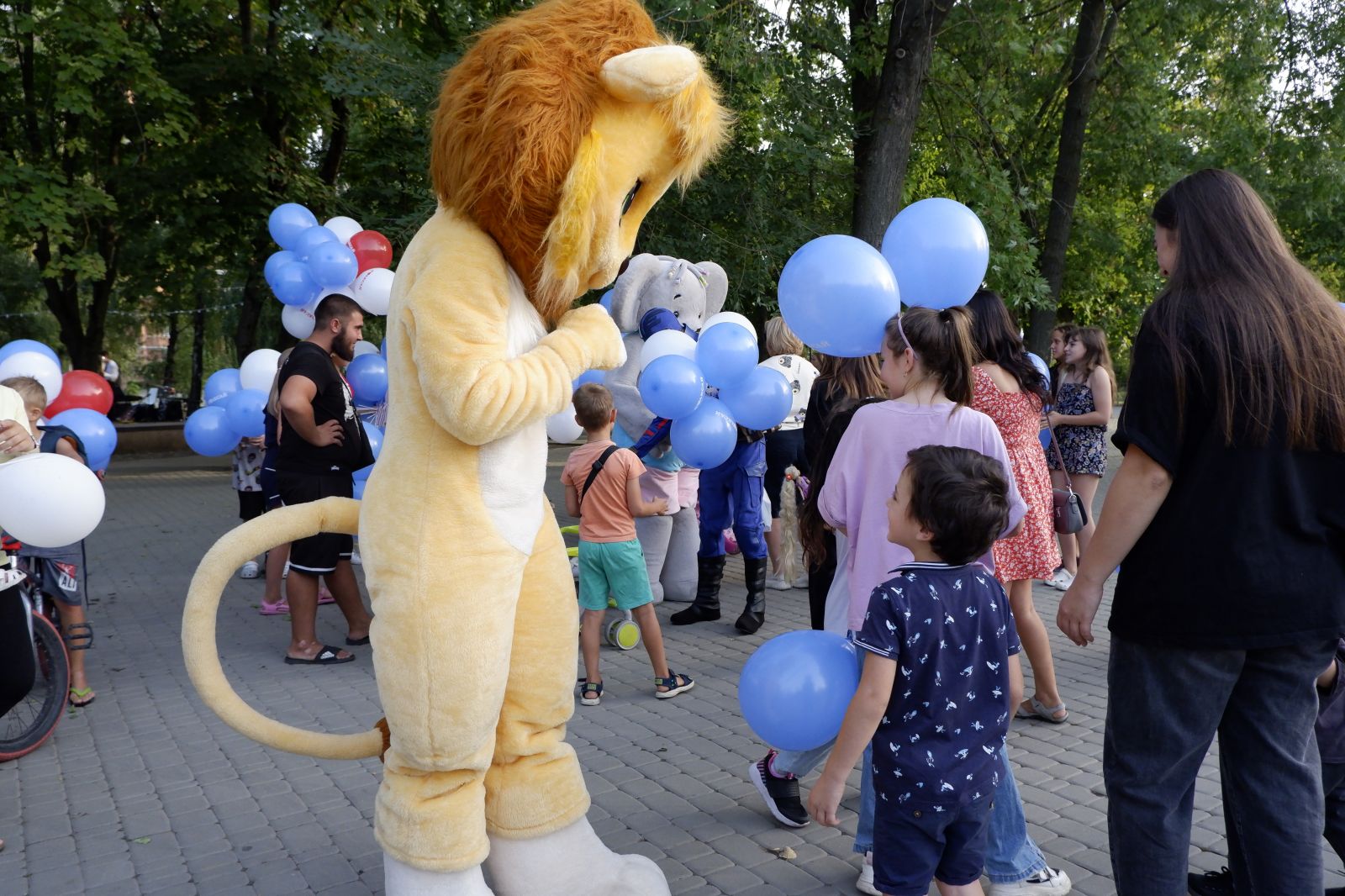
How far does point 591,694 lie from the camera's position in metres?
5.05

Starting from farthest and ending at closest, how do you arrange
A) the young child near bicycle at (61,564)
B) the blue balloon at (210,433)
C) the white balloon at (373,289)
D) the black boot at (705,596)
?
1. the blue balloon at (210,433)
2. the white balloon at (373,289)
3. the black boot at (705,596)
4. the young child near bicycle at (61,564)

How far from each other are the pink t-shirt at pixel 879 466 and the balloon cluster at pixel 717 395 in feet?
7.85

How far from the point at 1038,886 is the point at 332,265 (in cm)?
538

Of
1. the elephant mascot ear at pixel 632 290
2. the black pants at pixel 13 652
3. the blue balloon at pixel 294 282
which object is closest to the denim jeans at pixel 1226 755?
the black pants at pixel 13 652

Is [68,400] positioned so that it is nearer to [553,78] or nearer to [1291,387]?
[553,78]

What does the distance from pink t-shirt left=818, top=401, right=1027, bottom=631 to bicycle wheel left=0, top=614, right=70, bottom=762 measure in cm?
360

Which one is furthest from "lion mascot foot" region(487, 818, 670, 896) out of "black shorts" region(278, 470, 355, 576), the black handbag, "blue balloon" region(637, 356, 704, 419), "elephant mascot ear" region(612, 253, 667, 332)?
"elephant mascot ear" region(612, 253, 667, 332)

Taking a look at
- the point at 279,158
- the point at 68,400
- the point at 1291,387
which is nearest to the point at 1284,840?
the point at 1291,387

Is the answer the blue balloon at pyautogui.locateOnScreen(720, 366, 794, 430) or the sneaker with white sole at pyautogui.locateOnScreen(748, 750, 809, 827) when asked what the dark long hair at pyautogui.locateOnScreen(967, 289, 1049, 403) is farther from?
the sneaker with white sole at pyautogui.locateOnScreen(748, 750, 809, 827)

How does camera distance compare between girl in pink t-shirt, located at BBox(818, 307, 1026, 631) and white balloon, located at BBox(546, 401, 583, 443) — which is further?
white balloon, located at BBox(546, 401, 583, 443)

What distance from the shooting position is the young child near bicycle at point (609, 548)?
16.6 feet

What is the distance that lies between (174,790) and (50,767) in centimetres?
72

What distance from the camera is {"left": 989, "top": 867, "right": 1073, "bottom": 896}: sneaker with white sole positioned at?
304 cm

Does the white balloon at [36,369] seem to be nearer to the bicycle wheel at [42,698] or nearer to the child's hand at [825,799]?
the bicycle wheel at [42,698]
